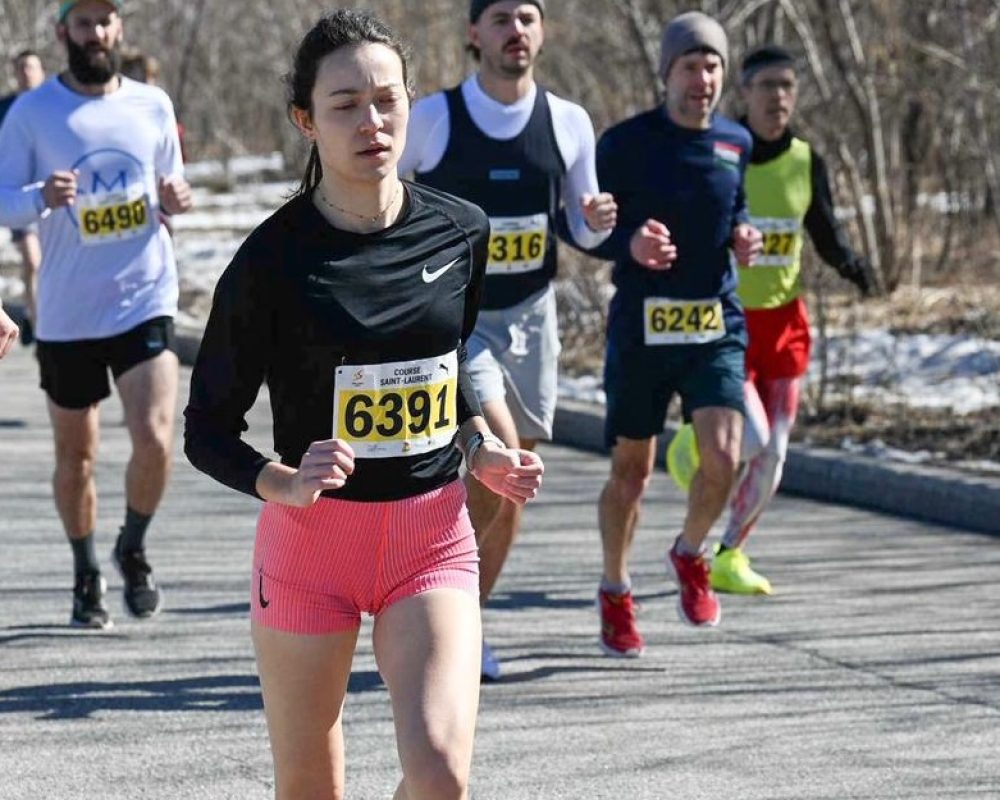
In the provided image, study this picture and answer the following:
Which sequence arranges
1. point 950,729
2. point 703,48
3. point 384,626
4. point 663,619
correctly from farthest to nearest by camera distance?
point 663,619 < point 703,48 < point 950,729 < point 384,626

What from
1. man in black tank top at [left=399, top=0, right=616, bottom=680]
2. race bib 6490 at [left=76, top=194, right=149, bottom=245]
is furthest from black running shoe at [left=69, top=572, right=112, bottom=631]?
man in black tank top at [left=399, top=0, right=616, bottom=680]

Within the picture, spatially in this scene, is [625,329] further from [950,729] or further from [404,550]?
[404,550]

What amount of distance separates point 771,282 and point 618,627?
1.99 meters

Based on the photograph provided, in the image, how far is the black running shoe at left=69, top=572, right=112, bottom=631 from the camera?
7.97 meters

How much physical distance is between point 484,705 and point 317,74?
295 centimetres

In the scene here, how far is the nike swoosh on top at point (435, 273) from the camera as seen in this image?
14.7ft

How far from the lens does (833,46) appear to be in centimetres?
1611

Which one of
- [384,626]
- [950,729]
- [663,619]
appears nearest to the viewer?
[384,626]

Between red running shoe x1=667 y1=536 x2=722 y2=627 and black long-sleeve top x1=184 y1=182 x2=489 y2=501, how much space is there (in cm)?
348

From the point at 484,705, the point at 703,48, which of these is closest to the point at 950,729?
the point at 484,705

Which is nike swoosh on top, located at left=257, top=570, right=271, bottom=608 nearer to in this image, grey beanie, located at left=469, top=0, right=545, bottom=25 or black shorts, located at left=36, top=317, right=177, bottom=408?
grey beanie, located at left=469, top=0, right=545, bottom=25

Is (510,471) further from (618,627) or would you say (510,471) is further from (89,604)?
(89,604)

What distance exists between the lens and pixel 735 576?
8805mm

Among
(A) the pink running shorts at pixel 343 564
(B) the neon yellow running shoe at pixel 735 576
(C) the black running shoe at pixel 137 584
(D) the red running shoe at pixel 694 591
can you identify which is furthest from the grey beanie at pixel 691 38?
(A) the pink running shorts at pixel 343 564
